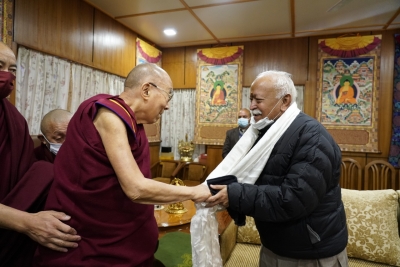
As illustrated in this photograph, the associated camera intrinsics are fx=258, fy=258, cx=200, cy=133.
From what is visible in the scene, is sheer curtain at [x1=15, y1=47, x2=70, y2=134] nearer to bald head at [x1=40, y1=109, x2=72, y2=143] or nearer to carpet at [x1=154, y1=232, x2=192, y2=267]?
bald head at [x1=40, y1=109, x2=72, y2=143]

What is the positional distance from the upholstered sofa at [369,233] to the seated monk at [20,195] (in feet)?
4.03

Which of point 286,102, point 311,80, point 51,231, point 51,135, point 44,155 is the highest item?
point 311,80

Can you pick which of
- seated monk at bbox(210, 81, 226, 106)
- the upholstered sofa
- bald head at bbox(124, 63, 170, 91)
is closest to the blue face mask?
seated monk at bbox(210, 81, 226, 106)

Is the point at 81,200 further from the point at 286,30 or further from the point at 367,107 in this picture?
the point at 367,107

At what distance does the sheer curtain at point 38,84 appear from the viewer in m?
2.86

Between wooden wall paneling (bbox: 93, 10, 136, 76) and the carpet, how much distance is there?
2.68m

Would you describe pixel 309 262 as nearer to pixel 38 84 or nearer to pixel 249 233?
pixel 249 233

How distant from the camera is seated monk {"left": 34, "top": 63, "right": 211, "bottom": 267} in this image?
0.97 m

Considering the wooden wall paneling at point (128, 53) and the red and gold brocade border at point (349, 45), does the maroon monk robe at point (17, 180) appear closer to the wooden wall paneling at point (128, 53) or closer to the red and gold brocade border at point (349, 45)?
the wooden wall paneling at point (128, 53)

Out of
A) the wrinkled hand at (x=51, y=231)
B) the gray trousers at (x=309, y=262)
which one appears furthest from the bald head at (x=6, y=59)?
the gray trousers at (x=309, y=262)

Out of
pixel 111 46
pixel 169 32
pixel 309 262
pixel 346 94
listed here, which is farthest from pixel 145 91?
pixel 346 94

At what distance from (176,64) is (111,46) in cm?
166

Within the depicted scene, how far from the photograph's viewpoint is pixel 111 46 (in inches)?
160

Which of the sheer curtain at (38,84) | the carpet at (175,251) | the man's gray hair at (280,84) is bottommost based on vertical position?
the carpet at (175,251)
